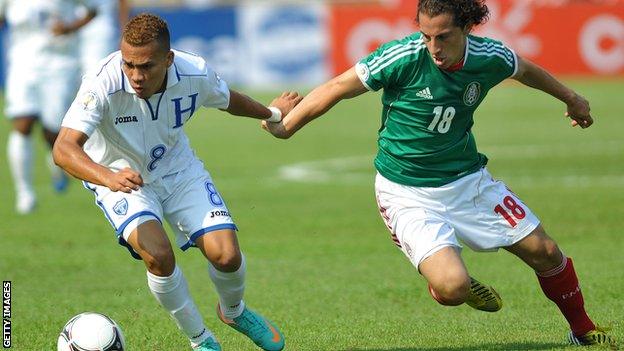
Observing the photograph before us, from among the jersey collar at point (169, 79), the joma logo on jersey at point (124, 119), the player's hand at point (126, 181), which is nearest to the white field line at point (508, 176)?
the jersey collar at point (169, 79)

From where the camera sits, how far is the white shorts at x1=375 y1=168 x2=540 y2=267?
6.90m

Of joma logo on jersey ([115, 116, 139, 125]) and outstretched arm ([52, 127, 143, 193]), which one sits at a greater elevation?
outstretched arm ([52, 127, 143, 193])

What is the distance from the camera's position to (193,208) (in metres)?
7.02

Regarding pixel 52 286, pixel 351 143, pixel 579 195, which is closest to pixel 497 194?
pixel 52 286

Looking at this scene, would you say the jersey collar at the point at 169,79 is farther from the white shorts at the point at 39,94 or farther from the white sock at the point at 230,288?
the white shorts at the point at 39,94

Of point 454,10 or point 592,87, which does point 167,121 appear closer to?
point 454,10

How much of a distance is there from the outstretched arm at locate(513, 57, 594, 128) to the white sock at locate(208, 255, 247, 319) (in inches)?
76.2

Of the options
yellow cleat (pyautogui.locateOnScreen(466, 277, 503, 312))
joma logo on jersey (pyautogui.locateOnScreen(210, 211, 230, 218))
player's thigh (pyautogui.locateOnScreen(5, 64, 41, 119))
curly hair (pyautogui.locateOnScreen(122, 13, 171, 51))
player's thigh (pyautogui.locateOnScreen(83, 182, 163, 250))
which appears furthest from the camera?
player's thigh (pyautogui.locateOnScreen(5, 64, 41, 119))

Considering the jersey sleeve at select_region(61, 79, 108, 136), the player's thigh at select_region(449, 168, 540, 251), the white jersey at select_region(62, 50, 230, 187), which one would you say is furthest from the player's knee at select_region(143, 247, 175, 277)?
the player's thigh at select_region(449, 168, 540, 251)

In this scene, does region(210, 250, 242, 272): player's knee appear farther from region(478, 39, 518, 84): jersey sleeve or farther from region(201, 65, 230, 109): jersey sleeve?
region(478, 39, 518, 84): jersey sleeve

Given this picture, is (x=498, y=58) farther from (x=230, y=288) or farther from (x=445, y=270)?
(x=230, y=288)

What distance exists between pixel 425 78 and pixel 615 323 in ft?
6.70

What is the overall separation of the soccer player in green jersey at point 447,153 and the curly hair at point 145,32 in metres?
0.91

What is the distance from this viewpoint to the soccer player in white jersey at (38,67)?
13.8 metres
